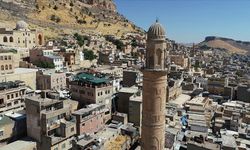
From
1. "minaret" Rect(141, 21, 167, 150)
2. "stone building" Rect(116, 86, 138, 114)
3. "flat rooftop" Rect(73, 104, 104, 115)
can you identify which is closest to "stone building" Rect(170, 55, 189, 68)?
"stone building" Rect(116, 86, 138, 114)

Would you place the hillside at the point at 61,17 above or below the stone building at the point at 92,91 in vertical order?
above

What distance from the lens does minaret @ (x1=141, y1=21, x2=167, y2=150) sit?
51.3 feet

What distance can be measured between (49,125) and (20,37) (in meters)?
34.7

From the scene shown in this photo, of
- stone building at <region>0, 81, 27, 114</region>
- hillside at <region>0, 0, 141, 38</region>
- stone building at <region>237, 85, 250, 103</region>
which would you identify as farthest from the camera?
hillside at <region>0, 0, 141, 38</region>

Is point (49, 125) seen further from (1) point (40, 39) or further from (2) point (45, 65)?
(1) point (40, 39)

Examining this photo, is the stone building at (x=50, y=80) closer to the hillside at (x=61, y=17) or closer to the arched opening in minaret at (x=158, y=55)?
→ the arched opening in minaret at (x=158, y=55)

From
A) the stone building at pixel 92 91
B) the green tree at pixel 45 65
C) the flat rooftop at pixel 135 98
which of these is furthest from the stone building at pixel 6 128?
the green tree at pixel 45 65

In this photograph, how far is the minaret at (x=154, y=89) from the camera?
1563cm

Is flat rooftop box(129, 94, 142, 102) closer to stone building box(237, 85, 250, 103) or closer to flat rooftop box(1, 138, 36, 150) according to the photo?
flat rooftop box(1, 138, 36, 150)

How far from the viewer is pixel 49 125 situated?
75.2ft

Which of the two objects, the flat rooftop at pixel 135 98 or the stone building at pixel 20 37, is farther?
the stone building at pixel 20 37

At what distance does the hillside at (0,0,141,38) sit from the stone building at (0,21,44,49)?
12.5m

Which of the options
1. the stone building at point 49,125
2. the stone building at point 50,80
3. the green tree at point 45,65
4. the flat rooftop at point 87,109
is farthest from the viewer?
the green tree at point 45,65

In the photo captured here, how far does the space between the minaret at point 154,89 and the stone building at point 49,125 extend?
9.00m
